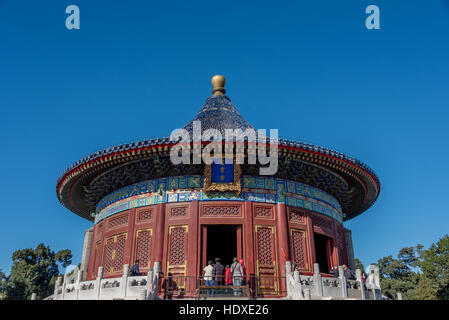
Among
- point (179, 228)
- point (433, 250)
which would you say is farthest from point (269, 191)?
point (433, 250)

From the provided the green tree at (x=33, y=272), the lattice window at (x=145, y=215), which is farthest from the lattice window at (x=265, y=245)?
the green tree at (x=33, y=272)

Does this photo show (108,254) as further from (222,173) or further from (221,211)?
(222,173)

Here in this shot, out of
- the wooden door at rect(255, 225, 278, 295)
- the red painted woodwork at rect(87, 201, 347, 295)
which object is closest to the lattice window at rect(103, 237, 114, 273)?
the red painted woodwork at rect(87, 201, 347, 295)

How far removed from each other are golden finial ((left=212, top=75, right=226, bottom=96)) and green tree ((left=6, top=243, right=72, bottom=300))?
19851 millimetres

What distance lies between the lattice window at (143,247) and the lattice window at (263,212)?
147 inches

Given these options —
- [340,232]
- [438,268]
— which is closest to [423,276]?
[438,268]

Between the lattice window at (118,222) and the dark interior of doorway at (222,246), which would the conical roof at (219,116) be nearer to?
the lattice window at (118,222)

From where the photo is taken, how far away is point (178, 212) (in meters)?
14.0

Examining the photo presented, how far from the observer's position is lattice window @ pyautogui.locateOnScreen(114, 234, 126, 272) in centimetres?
1434

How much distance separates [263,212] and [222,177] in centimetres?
185

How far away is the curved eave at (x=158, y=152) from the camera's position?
44.6 feet

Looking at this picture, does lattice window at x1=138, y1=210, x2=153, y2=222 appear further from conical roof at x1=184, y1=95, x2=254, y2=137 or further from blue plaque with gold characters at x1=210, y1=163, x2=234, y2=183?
conical roof at x1=184, y1=95, x2=254, y2=137

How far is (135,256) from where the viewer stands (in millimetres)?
13906
